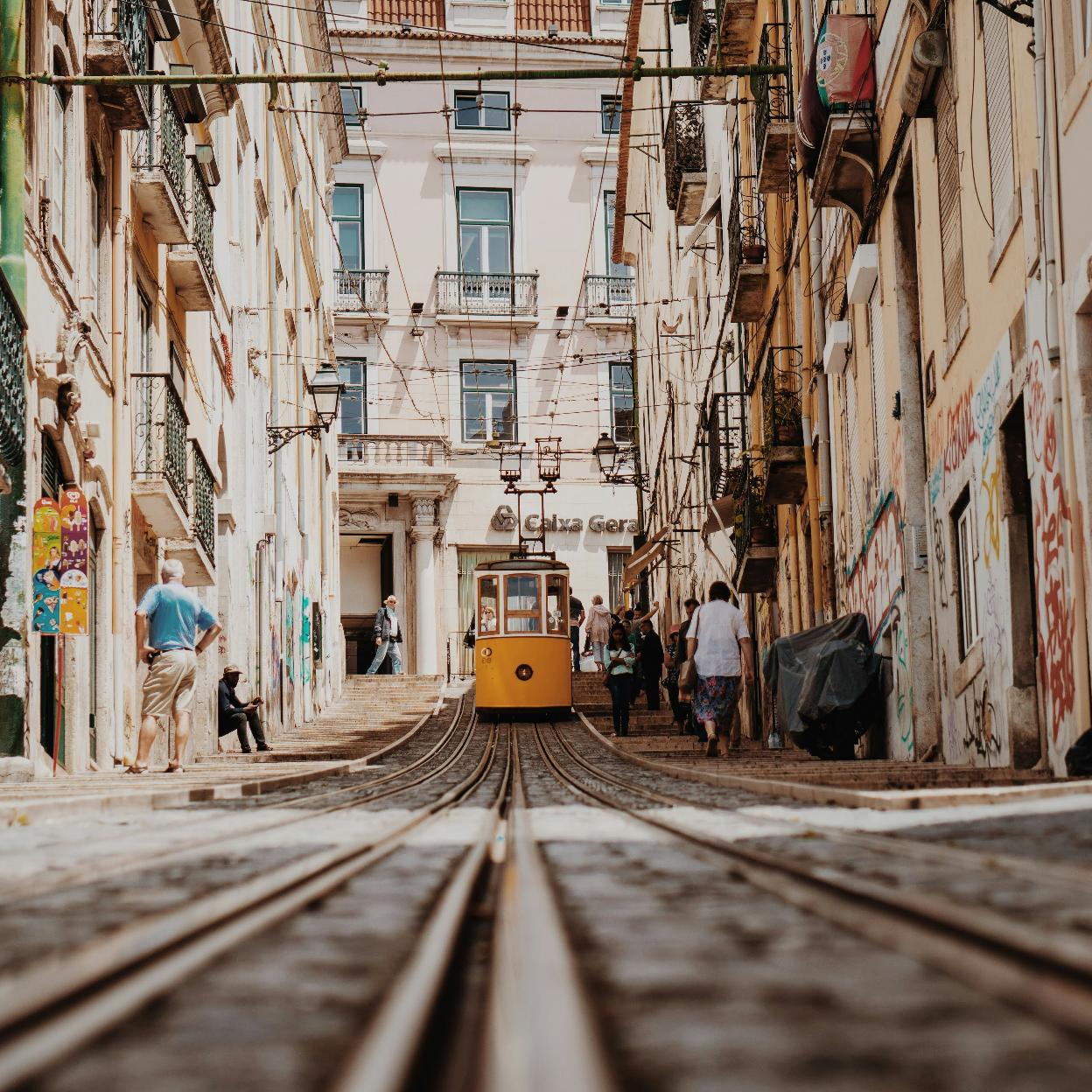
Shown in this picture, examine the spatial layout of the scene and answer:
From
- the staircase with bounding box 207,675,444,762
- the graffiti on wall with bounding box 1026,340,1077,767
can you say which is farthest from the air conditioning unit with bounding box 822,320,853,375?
the graffiti on wall with bounding box 1026,340,1077,767

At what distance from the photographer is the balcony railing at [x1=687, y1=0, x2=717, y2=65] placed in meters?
21.9

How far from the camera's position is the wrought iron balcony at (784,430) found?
1727 centimetres

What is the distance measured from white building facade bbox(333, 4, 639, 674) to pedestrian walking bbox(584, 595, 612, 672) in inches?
343

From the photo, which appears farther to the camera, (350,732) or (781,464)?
(350,732)

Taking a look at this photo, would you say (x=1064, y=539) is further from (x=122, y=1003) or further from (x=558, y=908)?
(x=122, y=1003)

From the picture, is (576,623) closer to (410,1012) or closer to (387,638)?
(387,638)

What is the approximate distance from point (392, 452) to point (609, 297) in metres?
6.65

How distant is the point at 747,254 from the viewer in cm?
1992

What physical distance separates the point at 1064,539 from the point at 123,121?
916 cm

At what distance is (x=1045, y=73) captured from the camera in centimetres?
822

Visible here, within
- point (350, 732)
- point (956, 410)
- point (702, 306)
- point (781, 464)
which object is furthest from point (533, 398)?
point (956, 410)

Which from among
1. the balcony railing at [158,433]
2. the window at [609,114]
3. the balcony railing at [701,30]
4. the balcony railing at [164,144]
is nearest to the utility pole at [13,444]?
the balcony railing at [158,433]

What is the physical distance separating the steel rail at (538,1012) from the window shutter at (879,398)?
33.5ft

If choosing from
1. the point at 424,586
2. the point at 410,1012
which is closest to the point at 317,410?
the point at 424,586
